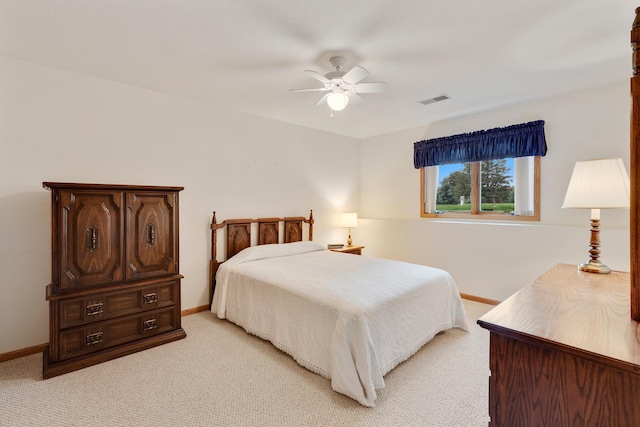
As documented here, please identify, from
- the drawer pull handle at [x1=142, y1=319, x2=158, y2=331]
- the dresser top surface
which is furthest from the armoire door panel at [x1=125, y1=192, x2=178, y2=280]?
the dresser top surface

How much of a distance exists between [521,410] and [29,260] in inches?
140

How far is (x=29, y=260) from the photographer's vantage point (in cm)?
256

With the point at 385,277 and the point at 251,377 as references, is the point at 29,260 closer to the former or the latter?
the point at 251,377

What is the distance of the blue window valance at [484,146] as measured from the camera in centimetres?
347

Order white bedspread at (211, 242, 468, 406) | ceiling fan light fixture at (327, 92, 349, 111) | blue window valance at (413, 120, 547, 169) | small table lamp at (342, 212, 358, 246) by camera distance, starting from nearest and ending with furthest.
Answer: white bedspread at (211, 242, 468, 406), ceiling fan light fixture at (327, 92, 349, 111), blue window valance at (413, 120, 547, 169), small table lamp at (342, 212, 358, 246)

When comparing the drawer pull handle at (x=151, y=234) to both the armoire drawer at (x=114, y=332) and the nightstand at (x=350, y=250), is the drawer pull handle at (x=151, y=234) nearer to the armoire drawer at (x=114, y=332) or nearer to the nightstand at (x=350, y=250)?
the armoire drawer at (x=114, y=332)

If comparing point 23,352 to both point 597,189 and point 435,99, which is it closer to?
point 597,189

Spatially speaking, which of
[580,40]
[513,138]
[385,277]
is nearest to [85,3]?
[385,277]

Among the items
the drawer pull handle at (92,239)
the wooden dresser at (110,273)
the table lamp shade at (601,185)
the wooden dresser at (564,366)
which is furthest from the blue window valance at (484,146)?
the drawer pull handle at (92,239)

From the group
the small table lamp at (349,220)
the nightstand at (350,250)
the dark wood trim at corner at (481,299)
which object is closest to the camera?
the dark wood trim at corner at (481,299)

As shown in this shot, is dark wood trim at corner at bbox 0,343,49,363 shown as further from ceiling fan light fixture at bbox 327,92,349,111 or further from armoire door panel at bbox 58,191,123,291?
ceiling fan light fixture at bbox 327,92,349,111

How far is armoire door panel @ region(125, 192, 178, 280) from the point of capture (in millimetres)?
2604

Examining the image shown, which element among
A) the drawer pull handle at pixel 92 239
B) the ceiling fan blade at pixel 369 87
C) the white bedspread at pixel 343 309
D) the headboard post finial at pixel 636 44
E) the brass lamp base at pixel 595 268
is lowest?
the white bedspread at pixel 343 309

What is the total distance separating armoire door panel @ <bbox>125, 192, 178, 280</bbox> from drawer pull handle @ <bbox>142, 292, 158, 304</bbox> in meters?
0.17
